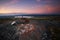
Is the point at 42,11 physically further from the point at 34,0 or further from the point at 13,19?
the point at 13,19

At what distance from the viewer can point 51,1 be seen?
916mm

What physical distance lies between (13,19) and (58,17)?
17.7 inches

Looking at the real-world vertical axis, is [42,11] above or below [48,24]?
above

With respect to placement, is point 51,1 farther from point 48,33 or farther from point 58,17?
point 48,33

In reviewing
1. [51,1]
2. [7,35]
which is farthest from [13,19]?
[51,1]

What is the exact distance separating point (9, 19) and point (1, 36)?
0.62 ft

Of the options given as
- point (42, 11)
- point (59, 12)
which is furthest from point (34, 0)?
point (59, 12)

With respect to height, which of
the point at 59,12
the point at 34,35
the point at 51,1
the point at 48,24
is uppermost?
the point at 51,1

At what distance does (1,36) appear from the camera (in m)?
0.88

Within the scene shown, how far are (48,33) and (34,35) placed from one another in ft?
0.46

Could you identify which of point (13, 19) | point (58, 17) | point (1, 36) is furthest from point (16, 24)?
point (58, 17)

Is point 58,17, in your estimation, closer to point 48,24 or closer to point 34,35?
point 48,24

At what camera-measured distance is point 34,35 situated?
0.88 metres

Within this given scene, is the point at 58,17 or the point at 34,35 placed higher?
the point at 58,17
